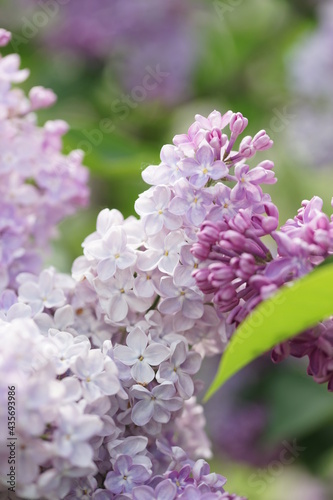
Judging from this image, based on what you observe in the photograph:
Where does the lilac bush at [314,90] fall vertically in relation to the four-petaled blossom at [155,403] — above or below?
above

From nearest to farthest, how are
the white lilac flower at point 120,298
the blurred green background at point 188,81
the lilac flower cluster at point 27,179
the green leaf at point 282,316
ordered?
the green leaf at point 282,316 < the white lilac flower at point 120,298 < the lilac flower cluster at point 27,179 < the blurred green background at point 188,81

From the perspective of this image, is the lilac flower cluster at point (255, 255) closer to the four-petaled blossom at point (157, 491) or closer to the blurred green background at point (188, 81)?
the four-petaled blossom at point (157, 491)

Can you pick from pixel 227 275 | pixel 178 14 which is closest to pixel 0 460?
pixel 227 275

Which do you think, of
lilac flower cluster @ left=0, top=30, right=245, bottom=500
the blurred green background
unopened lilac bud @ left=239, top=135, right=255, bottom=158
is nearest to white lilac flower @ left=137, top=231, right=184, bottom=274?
lilac flower cluster @ left=0, top=30, right=245, bottom=500

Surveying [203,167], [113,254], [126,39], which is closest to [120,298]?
[113,254]

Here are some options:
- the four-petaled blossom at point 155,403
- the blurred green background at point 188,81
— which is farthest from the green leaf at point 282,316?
Answer: the blurred green background at point 188,81

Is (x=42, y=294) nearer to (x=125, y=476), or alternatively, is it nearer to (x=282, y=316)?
(x=125, y=476)

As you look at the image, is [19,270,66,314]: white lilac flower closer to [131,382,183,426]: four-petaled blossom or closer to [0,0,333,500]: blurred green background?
[131,382,183,426]: four-petaled blossom
